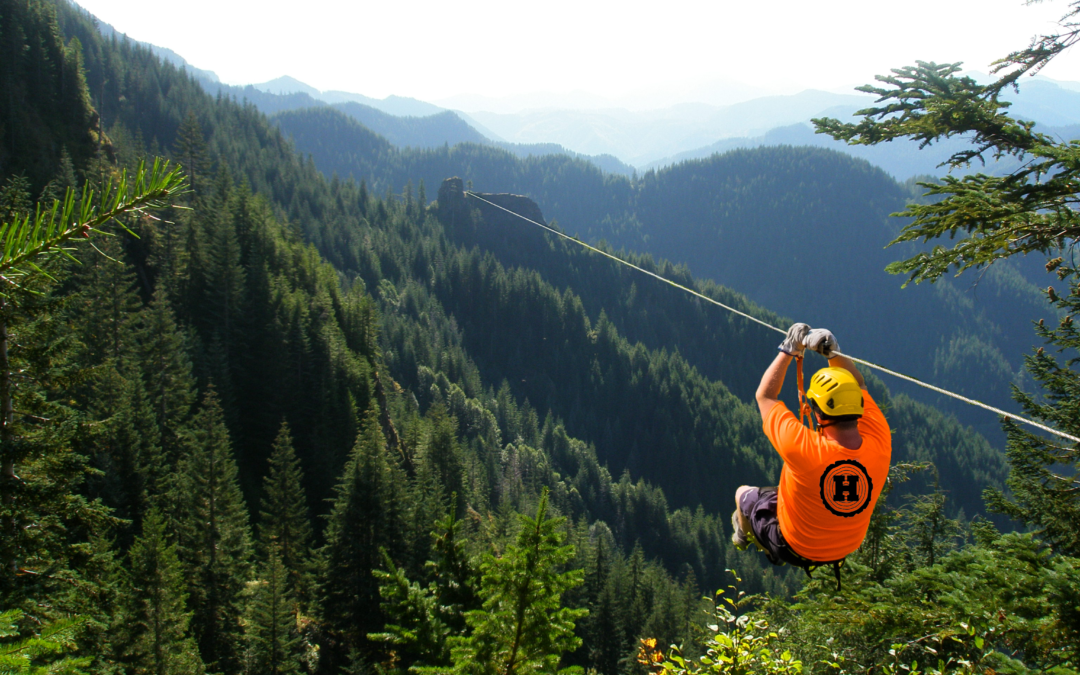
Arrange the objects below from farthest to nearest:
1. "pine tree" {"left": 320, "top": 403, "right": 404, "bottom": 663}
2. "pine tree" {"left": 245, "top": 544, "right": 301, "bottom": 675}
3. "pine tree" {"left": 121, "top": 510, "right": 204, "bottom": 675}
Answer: "pine tree" {"left": 320, "top": 403, "right": 404, "bottom": 663} → "pine tree" {"left": 245, "top": 544, "right": 301, "bottom": 675} → "pine tree" {"left": 121, "top": 510, "right": 204, "bottom": 675}

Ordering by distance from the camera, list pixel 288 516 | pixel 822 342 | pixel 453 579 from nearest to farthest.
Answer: pixel 822 342
pixel 453 579
pixel 288 516

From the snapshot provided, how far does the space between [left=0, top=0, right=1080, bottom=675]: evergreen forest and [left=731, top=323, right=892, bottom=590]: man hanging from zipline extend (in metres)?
1.01

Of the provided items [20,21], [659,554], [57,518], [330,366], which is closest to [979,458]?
[659,554]

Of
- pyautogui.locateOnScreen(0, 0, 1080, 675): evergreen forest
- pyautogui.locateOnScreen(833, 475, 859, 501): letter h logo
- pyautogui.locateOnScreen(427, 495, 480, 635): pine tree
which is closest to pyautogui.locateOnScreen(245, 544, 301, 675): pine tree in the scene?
pyautogui.locateOnScreen(0, 0, 1080, 675): evergreen forest

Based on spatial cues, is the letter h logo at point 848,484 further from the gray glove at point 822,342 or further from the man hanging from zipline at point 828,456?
the gray glove at point 822,342

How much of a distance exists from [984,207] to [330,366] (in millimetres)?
44750

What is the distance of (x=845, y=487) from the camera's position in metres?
4.30

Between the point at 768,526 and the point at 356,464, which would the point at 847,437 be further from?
the point at 356,464

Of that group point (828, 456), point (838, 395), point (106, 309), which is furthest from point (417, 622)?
point (106, 309)

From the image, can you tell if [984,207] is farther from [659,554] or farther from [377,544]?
[659,554]

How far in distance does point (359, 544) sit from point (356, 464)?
13.2 feet

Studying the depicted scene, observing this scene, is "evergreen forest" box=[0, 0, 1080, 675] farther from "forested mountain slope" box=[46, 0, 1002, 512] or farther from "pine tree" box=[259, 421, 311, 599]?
"forested mountain slope" box=[46, 0, 1002, 512]

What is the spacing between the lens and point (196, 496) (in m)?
26.4

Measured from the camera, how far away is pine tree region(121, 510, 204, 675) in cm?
1800
